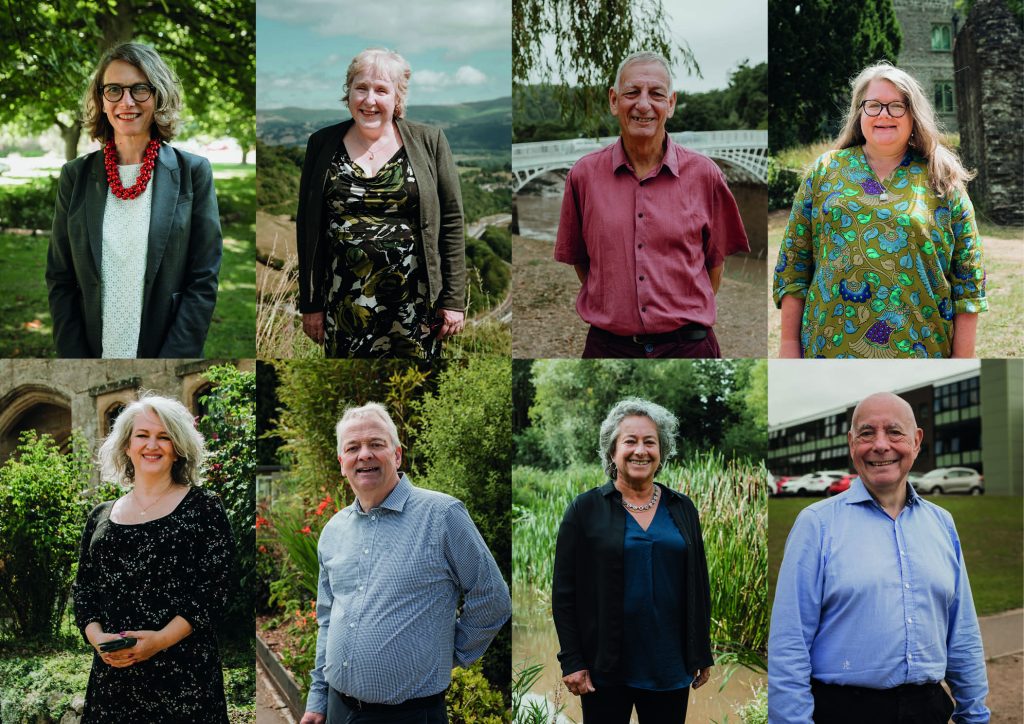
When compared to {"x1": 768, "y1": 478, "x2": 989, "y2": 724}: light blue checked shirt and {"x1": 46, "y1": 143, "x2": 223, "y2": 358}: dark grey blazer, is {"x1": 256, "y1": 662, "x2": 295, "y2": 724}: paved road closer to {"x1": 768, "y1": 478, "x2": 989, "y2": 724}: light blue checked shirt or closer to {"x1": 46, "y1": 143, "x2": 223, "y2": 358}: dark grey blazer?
{"x1": 46, "y1": 143, "x2": 223, "y2": 358}: dark grey blazer

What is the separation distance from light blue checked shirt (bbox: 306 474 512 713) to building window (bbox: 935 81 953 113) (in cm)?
322

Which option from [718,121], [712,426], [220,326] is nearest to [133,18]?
[220,326]

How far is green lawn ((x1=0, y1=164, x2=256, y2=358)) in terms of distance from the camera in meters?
5.06

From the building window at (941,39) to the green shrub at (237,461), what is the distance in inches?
152

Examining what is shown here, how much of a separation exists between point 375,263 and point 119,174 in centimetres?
126

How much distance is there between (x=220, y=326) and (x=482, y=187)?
1.54 m

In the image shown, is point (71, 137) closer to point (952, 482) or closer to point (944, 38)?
point (944, 38)

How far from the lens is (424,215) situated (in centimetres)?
458

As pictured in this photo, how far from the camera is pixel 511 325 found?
4.91 metres

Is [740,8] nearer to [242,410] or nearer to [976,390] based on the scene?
[976,390]

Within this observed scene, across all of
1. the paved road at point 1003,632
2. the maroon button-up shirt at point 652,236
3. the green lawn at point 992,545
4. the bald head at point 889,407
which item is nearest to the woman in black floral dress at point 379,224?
the maroon button-up shirt at point 652,236

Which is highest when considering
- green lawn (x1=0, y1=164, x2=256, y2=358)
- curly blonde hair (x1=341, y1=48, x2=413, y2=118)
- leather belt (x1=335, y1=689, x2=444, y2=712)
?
curly blonde hair (x1=341, y1=48, x2=413, y2=118)

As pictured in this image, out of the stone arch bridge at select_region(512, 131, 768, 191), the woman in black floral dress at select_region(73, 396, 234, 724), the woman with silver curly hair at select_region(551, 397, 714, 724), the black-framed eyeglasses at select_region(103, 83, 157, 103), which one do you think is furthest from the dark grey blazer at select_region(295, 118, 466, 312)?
the woman with silver curly hair at select_region(551, 397, 714, 724)

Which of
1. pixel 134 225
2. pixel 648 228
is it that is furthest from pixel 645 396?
pixel 134 225
